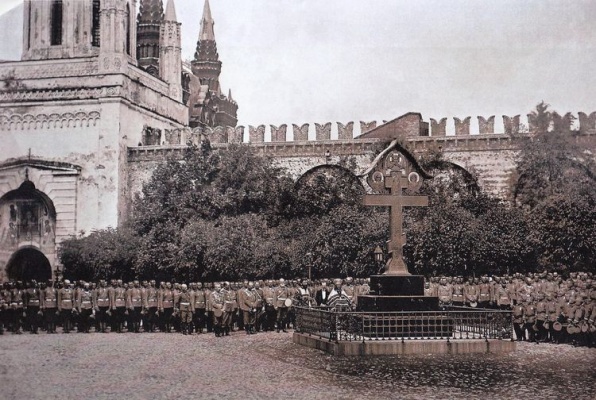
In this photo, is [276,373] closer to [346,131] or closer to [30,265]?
[346,131]

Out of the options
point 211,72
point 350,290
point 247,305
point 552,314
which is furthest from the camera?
point 211,72

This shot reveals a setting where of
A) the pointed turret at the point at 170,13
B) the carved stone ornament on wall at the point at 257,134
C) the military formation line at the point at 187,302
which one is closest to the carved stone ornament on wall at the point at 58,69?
the pointed turret at the point at 170,13

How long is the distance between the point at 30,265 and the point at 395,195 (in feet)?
79.5

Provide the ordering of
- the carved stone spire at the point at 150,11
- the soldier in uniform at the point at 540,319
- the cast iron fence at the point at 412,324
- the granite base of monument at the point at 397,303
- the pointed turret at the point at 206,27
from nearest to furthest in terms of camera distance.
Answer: the cast iron fence at the point at 412,324 → the granite base of monument at the point at 397,303 → the soldier in uniform at the point at 540,319 → the carved stone spire at the point at 150,11 → the pointed turret at the point at 206,27

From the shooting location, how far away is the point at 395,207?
17.2 metres

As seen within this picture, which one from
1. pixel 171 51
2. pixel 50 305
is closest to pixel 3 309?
pixel 50 305

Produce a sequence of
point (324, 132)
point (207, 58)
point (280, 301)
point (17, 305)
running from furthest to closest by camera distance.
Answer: point (207, 58)
point (324, 132)
point (280, 301)
point (17, 305)

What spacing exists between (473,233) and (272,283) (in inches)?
363

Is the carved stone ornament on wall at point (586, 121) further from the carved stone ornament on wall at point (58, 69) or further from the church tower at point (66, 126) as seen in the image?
the carved stone ornament on wall at point (58, 69)

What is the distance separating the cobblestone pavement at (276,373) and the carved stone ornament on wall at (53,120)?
853 inches

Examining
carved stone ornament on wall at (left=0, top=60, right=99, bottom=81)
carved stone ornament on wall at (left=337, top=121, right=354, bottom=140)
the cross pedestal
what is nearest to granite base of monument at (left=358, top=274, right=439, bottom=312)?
the cross pedestal

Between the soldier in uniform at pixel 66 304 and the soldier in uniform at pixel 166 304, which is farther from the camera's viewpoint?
the soldier in uniform at pixel 166 304

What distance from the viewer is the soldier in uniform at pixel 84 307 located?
21812 mm

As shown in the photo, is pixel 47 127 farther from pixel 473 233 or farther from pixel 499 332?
pixel 499 332
